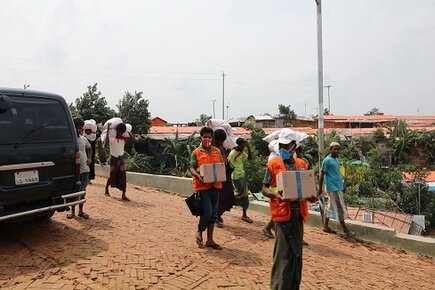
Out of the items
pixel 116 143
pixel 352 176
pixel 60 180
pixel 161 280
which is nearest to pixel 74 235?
pixel 60 180

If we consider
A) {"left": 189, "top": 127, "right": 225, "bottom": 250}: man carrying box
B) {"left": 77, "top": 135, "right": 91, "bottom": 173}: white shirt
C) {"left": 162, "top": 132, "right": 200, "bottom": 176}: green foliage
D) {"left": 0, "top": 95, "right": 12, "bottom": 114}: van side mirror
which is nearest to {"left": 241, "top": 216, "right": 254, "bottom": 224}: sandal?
{"left": 189, "top": 127, "right": 225, "bottom": 250}: man carrying box

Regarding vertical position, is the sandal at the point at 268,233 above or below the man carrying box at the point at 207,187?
below

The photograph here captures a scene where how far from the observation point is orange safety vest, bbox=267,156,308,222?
155 inches

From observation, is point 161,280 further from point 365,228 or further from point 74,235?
point 365,228

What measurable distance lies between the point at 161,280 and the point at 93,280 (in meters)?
0.67

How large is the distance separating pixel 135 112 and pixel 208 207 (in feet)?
58.2

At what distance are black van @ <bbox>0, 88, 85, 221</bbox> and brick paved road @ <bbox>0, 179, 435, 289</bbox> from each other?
579 millimetres

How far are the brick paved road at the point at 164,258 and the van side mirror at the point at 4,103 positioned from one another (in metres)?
1.64

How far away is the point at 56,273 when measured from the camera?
430cm

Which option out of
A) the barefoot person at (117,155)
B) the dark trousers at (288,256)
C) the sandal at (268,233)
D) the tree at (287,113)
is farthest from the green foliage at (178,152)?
the tree at (287,113)

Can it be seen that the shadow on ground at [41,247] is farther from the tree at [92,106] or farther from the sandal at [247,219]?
the tree at [92,106]

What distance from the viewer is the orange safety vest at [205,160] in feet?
17.9

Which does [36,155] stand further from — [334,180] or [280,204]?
[334,180]

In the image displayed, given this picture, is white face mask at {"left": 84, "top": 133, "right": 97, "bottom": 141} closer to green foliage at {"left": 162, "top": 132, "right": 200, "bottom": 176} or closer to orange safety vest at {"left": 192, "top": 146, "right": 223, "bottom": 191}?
orange safety vest at {"left": 192, "top": 146, "right": 223, "bottom": 191}
